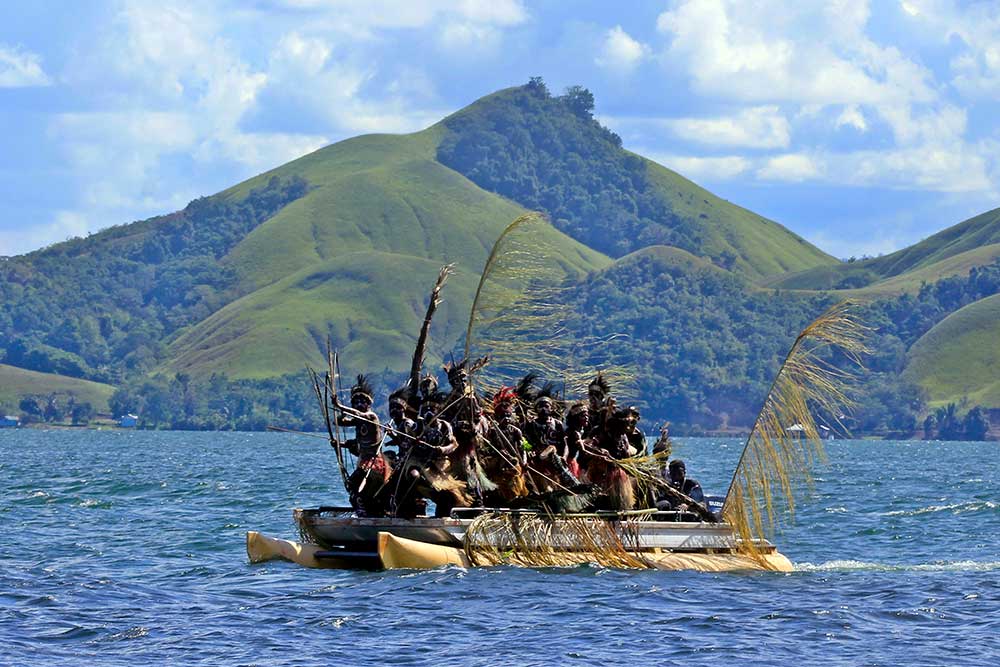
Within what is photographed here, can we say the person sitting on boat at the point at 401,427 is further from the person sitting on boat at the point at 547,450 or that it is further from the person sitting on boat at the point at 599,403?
the person sitting on boat at the point at 599,403

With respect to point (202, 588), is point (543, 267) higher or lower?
higher

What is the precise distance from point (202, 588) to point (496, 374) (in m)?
6.59

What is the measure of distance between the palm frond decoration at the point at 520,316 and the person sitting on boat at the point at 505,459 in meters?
1.22

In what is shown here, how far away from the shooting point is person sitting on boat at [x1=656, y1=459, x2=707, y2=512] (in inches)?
1230

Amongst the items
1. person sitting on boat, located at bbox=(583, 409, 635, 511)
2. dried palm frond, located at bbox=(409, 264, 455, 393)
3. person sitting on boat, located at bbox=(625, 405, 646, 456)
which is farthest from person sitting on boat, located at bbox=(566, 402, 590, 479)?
dried palm frond, located at bbox=(409, 264, 455, 393)

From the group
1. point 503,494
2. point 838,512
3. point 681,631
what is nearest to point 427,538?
point 503,494

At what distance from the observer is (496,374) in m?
31.5

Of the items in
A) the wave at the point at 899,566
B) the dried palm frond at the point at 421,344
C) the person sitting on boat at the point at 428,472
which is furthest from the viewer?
the wave at the point at 899,566

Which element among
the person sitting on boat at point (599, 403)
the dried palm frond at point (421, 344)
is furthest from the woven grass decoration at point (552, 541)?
the dried palm frond at point (421, 344)

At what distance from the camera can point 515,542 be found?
29.1m

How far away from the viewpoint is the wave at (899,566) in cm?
3325

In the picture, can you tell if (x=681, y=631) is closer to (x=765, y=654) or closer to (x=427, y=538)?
(x=765, y=654)

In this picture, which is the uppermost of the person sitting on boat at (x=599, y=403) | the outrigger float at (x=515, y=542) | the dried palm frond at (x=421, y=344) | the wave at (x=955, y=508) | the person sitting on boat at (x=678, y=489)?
the dried palm frond at (x=421, y=344)

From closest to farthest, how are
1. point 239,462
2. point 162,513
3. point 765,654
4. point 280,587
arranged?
point 765,654
point 280,587
point 162,513
point 239,462
